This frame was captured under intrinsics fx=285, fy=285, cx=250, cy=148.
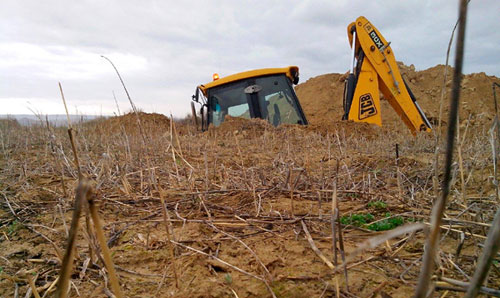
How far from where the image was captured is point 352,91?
577cm

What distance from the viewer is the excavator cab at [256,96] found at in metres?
6.04

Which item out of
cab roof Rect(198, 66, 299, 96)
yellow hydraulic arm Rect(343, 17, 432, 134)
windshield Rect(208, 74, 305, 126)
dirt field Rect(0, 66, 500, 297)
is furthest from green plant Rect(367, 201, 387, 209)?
cab roof Rect(198, 66, 299, 96)

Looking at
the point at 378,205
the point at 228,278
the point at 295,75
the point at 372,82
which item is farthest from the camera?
the point at 295,75

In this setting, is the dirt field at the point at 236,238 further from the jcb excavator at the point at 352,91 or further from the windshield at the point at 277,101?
the windshield at the point at 277,101

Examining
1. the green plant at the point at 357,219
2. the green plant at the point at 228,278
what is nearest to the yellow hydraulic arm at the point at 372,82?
the green plant at the point at 357,219

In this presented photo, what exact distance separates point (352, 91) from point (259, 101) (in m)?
1.90

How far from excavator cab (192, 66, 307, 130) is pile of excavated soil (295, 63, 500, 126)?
6.42 meters

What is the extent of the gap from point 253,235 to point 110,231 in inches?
28.3

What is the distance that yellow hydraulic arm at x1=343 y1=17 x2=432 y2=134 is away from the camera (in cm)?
566

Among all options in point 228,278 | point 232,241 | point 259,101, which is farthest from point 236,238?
point 259,101

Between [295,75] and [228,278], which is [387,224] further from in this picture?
[295,75]

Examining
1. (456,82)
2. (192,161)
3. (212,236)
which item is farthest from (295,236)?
(192,161)

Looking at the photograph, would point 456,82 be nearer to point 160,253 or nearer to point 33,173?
point 160,253

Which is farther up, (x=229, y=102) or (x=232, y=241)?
(x=229, y=102)
